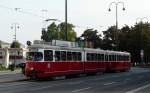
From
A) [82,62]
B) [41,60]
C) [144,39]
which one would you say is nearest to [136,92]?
[41,60]

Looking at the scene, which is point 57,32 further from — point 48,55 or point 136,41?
point 48,55

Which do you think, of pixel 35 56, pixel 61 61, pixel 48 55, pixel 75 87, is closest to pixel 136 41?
pixel 61 61

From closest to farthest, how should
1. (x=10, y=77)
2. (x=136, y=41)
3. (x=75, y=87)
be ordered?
(x=75, y=87) → (x=10, y=77) → (x=136, y=41)

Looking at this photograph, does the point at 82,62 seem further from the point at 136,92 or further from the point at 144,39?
the point at 144,39

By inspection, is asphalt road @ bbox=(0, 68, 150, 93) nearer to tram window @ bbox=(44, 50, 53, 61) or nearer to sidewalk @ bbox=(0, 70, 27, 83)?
sidewalk @ bbox=(0, 70, 27, 83)

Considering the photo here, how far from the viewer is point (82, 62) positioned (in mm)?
44812

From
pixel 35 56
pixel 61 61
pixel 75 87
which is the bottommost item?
pixel 75 87

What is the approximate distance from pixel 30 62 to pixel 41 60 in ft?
2.74

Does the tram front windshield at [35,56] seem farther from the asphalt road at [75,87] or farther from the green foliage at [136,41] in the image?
the green foliage at [136,41]

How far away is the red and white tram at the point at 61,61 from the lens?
36.2 m

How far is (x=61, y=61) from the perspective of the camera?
39219mm

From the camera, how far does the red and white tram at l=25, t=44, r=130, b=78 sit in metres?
36.2

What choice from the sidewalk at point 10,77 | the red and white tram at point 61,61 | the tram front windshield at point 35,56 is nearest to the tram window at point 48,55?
the red and white tram at point 61,61

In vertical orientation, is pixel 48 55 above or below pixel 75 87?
above
